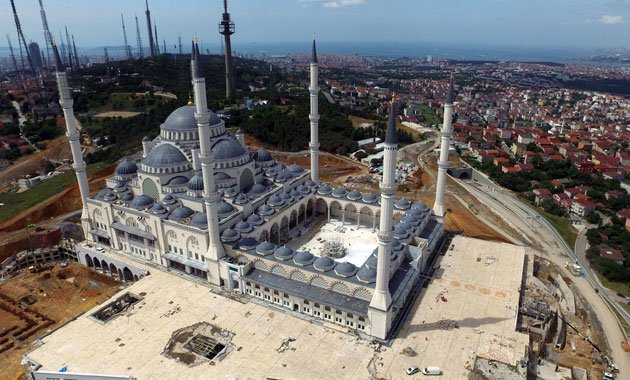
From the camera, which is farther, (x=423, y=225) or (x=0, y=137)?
(x=0, y=137)

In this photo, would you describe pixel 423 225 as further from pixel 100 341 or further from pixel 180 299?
pixel 100 341

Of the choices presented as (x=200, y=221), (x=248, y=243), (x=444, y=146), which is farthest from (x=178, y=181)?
(x=444, y=146)

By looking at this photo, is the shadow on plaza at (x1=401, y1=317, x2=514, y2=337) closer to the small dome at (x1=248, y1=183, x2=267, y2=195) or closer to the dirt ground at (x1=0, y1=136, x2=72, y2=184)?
the small dome at (x1=248, y1=183, x2=267, y2=195)

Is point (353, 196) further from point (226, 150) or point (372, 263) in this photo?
point (226, 150)

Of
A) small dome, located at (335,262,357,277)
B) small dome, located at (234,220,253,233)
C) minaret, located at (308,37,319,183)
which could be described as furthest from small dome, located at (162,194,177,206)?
small dome, located at (335,262,357,277)

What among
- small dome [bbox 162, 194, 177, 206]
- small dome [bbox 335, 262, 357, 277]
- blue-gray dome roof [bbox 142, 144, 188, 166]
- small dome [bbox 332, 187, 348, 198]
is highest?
blue-gray dome roof [bbox 142, 144, 188, 166]

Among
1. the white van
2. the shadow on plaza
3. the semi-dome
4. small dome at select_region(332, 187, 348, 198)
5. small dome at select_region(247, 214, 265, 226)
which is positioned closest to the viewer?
the white van

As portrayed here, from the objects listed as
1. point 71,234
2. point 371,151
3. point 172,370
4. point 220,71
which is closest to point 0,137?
point 71,234
